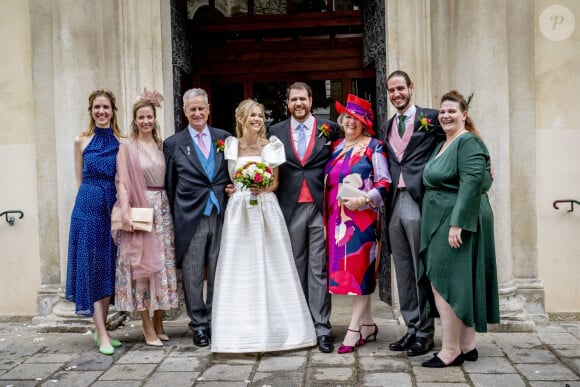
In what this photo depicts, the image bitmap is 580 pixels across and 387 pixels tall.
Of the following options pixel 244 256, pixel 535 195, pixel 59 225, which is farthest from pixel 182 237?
pixel 535 195

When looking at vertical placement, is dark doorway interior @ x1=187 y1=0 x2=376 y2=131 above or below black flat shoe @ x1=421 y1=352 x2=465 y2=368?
above

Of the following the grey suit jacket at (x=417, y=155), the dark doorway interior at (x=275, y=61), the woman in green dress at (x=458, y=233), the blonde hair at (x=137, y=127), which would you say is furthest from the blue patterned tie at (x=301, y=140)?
the dark doorway interior at (x=275, y=61)

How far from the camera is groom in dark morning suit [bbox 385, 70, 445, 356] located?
4742 millimetres

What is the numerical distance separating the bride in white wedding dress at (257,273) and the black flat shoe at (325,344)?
0.07 m

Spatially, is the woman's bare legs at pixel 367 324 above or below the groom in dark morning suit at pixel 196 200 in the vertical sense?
below

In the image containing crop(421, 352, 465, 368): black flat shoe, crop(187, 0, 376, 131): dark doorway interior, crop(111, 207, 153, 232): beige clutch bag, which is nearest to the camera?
crop(421, 352, 465, 368): black flat shoe

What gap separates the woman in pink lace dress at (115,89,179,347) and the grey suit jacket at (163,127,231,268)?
0.07 metres

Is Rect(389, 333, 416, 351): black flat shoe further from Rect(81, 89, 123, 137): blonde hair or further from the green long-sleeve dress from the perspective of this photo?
Rect(81, 89, 123, 137): blonde hair

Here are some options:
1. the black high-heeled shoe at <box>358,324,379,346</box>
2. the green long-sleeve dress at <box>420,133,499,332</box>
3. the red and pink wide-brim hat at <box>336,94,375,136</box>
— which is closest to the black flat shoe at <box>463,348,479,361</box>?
the green long-sleeve dress at <box>420,133,499,332</box>

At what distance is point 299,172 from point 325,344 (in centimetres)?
133

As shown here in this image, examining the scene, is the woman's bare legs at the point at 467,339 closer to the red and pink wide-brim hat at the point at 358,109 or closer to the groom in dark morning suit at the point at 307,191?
the groom in dark morning suit at the point at 307,191

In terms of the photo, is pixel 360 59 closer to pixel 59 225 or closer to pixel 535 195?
pixel 535 195

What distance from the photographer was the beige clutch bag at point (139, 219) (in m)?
4.91

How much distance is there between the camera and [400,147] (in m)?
4.82
